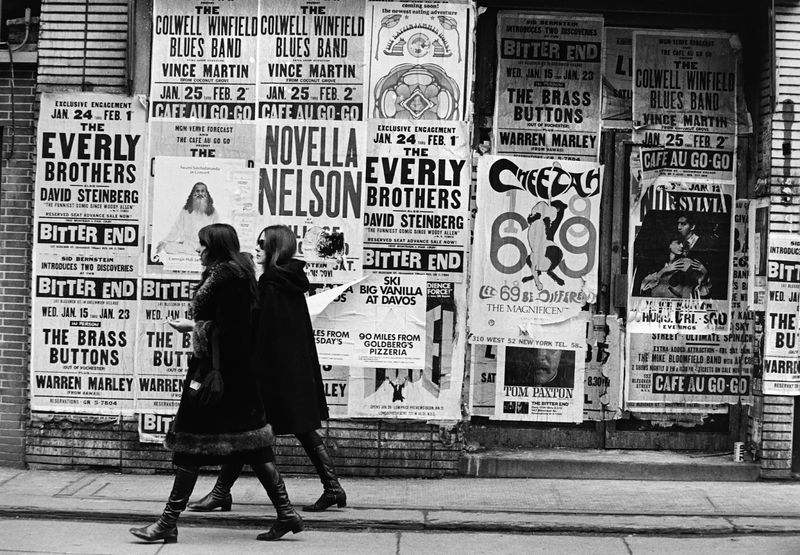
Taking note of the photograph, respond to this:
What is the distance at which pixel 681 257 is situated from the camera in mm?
9109

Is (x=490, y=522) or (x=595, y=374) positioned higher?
(x=595, y=374)

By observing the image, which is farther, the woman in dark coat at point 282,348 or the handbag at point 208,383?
the woman in dark coat at point 282,348

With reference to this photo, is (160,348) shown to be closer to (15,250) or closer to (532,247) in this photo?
(15,250)

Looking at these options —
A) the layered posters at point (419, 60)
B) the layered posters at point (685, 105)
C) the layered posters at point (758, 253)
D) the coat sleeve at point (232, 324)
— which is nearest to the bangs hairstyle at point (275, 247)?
the coat sleeve at point (232, 324)

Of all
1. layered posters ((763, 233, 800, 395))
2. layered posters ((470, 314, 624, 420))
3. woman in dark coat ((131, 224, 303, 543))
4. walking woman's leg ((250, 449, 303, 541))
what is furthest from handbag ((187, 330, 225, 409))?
layered posters ((763, 233, 800, 395))

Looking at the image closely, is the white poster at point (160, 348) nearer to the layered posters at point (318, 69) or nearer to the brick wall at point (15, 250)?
the brick wall at point (15, 250)

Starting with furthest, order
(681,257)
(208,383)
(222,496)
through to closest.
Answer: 1. (681,257)
2. (222,496)
3. (208,383)

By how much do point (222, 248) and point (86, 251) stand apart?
245 centimetres

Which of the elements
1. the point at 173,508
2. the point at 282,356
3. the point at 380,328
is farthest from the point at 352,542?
the point at 380,328

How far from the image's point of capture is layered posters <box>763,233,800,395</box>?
344 inches

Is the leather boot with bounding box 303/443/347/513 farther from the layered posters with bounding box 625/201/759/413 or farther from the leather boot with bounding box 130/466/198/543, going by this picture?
the layered posters with bounding box 625/201/759/413

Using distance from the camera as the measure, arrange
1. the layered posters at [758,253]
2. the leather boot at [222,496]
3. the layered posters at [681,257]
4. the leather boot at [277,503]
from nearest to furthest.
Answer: the leather boot at [277,503]
the leather boot at [222,496]
the layered posters at [758,253]
the layered posters at [681,257]

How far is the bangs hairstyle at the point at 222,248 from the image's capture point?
673cm

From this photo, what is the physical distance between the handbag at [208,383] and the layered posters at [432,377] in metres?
2.23
